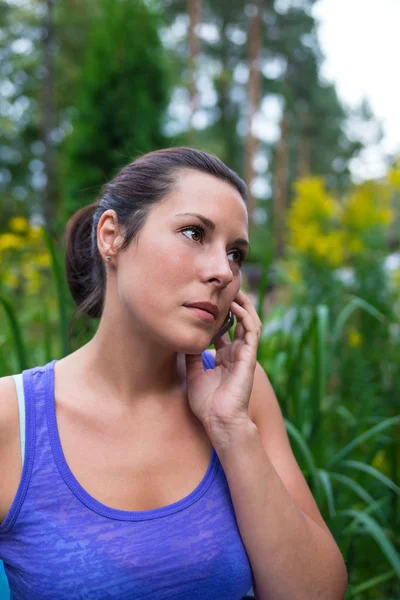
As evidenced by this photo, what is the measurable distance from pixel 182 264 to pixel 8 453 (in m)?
0.48

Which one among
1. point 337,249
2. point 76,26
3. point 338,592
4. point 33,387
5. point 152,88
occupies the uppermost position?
point 76,26

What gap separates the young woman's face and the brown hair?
32 millimetres

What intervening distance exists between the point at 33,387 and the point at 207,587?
51 centimetres

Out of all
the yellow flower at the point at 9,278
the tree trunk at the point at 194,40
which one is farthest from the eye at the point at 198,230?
the tree trunk at the point at 194,40

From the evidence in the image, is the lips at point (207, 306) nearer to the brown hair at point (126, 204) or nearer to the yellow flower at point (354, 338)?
the brown hair at point (126, 204)

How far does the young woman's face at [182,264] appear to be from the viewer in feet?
3.44

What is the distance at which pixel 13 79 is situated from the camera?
12914mm

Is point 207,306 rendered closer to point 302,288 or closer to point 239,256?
point 239,256

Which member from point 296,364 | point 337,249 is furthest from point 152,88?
point 296,364

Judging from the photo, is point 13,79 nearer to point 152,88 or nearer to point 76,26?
point 76,26

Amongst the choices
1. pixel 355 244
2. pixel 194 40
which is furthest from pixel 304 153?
pixel 355 244

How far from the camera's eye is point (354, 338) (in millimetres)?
2824

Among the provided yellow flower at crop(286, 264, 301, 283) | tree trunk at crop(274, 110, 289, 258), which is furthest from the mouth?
tree trunk at crop(274, 110, 289, 258)

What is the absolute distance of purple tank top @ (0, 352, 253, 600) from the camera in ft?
3.14
